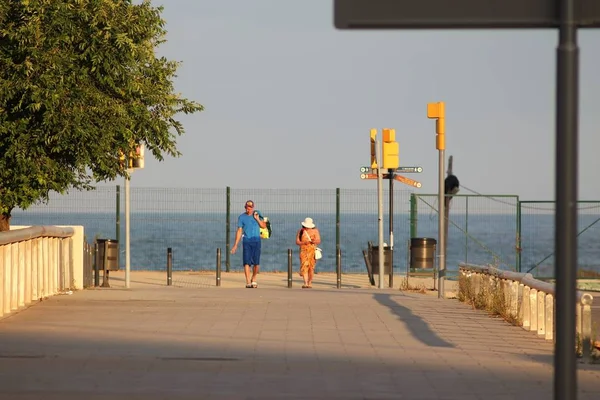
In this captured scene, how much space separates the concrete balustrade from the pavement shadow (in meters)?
4.76

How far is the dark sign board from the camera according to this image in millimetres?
5469

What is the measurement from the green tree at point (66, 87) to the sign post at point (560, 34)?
1391 centimetres

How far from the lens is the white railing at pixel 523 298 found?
1187cm

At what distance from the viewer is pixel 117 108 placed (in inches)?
776

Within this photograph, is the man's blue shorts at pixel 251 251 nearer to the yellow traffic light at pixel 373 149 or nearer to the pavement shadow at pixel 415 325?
the yellow traffic light at pixel 373 149

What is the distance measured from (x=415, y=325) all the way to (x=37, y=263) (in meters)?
5.80

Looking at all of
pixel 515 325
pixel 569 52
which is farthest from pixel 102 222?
pixel 569 52

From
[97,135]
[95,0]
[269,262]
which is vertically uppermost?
[95,0]

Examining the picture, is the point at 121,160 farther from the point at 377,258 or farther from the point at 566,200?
the point at 566,200

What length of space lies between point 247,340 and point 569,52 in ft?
26.9

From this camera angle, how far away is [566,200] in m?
5.32

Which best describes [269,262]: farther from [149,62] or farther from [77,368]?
[77,368]

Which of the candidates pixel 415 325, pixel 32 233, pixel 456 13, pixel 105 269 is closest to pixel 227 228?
pixel 105 269

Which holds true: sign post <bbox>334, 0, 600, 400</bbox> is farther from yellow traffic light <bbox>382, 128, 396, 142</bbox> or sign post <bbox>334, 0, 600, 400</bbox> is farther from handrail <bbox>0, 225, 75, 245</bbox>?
yellow traffic light <bbox>382, 128, 396, 142</bbox>
